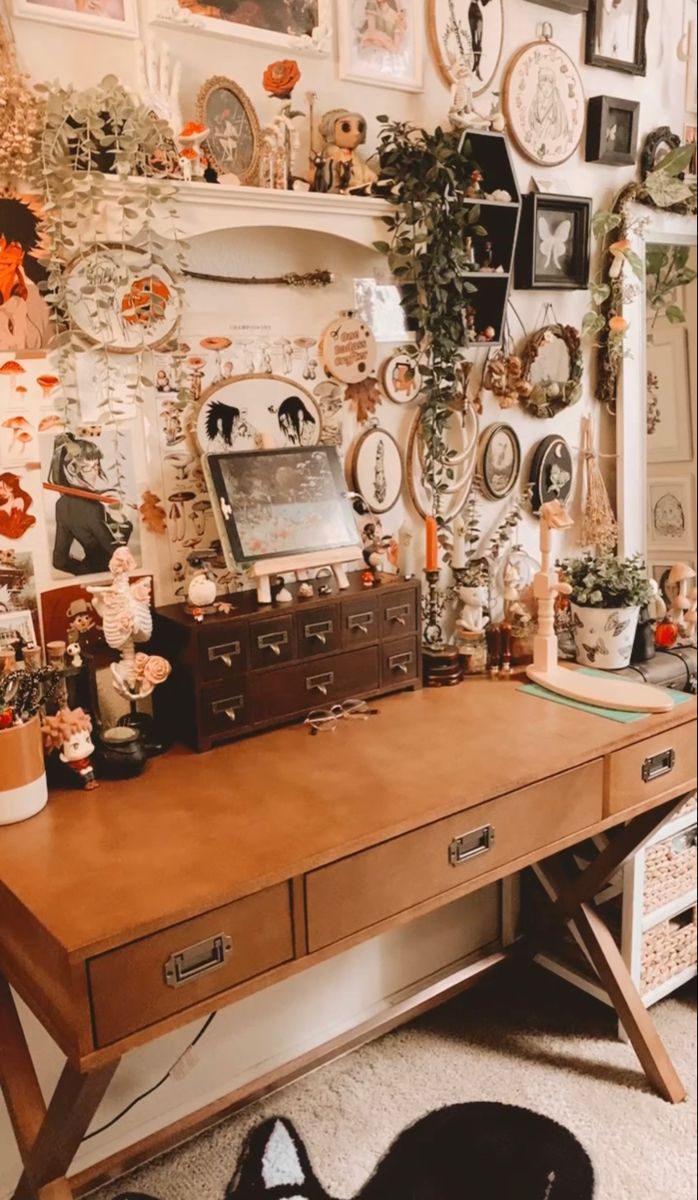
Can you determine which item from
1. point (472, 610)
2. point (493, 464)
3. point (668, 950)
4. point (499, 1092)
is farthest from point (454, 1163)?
point (493, 464)

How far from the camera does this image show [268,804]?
1420mm

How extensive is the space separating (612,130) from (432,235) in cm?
42

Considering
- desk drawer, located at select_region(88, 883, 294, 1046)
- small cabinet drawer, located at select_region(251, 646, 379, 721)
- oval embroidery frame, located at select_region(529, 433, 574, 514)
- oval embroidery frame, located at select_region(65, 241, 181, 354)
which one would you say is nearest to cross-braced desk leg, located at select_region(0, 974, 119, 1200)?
desk drawer, located at select_region(88, 883, 294, 1046)

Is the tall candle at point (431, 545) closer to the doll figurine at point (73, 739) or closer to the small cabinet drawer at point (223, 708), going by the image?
the small cabinet drawer at point (223, 708)

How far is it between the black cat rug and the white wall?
0.17m

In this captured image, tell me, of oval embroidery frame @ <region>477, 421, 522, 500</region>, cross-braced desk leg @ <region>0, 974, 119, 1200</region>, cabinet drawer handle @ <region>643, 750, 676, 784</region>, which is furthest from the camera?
oval embroidery frame @ <region>477, 421, 522, 500</region>

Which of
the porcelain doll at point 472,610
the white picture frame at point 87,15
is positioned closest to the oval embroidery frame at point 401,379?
the porcelain doll at point 472,610

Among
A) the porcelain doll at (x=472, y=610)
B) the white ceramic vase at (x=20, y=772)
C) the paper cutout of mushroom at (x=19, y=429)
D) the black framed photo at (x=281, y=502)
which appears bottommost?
the white ceramic vase at (x=20, y=772)

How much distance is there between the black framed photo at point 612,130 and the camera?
182 centimetres

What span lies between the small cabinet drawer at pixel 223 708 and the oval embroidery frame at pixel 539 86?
1.22 metres

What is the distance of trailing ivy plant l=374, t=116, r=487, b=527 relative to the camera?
5.85 ft

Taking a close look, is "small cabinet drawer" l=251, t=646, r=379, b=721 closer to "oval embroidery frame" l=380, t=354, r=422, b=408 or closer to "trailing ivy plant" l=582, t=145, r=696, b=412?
"oval embroidery frame" l=380, t=354, r=422, b=408

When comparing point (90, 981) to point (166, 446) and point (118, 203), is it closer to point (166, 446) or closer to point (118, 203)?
point (166, 446)

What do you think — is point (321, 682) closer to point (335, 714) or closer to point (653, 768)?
point (335, 714)
